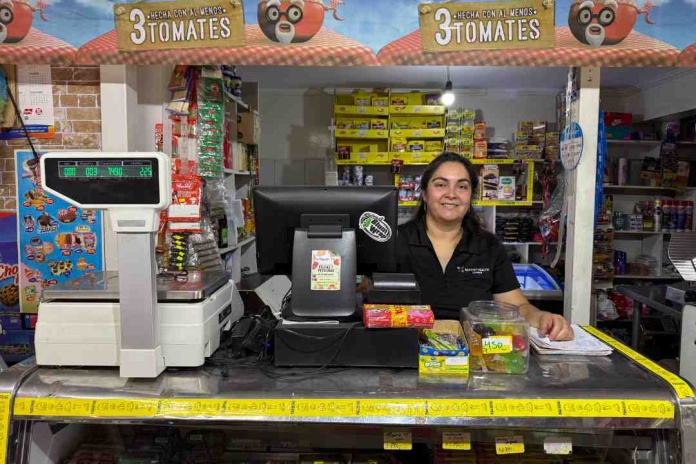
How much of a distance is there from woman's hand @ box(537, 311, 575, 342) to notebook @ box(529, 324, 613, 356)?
0.02 meters

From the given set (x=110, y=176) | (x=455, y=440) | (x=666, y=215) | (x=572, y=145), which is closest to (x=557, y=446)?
(x=455, y=440)

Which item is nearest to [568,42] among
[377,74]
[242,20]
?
[242,20]

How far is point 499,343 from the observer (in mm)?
1362

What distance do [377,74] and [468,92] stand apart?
1.50 m

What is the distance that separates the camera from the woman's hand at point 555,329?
5.38 feet

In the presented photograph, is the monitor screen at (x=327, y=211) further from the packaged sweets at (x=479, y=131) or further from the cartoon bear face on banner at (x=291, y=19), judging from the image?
the packaged sweets at (x=479, y=131)

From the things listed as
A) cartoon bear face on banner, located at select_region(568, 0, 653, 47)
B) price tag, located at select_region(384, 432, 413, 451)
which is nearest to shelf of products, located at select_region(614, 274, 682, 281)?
cartoon bear face on banner, located at select_region(568, 0, 653, 47)

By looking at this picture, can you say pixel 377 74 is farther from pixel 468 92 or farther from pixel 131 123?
pixel 131 123

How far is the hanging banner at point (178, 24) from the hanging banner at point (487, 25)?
872 millimetres

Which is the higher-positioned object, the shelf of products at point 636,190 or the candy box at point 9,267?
the shelf of products at point 636,190

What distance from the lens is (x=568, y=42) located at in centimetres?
226

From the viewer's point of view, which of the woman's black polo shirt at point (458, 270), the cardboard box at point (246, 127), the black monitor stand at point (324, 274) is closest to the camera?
the black monitor stand at point (324, 274)

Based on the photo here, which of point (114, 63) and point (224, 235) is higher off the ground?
point (114, 63)

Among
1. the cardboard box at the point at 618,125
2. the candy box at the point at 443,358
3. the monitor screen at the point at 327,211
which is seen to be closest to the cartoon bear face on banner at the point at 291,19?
the monitor screen at the point at 327,211
